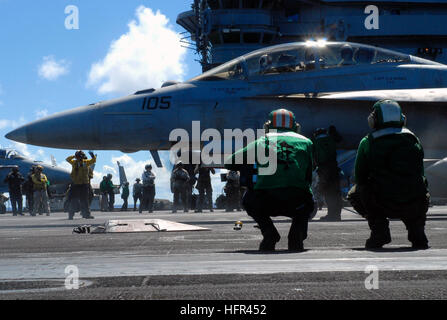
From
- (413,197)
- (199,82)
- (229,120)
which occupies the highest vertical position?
(199,82)

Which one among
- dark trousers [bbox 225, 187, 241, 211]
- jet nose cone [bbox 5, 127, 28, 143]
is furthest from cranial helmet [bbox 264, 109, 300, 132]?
dark trousers [bbox 225, 187, 241, 211]

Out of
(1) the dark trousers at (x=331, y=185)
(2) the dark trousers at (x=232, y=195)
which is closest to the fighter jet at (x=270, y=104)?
(1) the dark trousers at (x=331, y=185)

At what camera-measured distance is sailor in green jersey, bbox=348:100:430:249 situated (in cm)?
A: 600

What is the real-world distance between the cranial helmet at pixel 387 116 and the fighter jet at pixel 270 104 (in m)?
7.76

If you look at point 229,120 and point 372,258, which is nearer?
point 372,258

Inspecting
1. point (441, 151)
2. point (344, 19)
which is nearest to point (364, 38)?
point (344, 19)

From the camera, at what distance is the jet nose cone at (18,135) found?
14260 mm

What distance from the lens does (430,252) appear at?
5246mm

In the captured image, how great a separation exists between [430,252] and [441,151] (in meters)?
10.0

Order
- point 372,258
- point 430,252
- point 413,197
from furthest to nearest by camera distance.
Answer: point 413,197 → point 430,252 → point 372,258

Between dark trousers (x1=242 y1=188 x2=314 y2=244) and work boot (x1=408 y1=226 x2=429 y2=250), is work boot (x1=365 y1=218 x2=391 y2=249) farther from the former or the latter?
dark trousers (x1=242 y1=188 x2=314 y2=244)

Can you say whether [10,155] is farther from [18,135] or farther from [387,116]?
[387,116]

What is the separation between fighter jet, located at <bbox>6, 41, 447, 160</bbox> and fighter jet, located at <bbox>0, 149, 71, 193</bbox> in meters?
28.9
